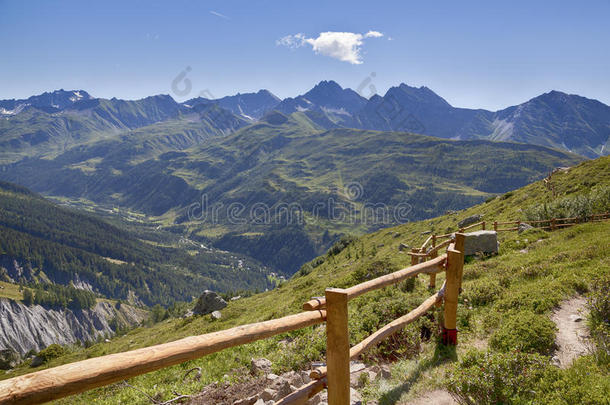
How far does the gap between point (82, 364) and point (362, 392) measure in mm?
6032

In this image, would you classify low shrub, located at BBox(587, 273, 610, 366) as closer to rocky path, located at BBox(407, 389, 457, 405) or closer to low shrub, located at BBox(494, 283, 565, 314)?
low shrub, located at BBox(494, 283, 565, 314)

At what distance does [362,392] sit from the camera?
7.21 metres

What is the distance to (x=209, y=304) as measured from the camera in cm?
4522

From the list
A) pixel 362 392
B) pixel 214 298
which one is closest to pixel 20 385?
pixel 362 392

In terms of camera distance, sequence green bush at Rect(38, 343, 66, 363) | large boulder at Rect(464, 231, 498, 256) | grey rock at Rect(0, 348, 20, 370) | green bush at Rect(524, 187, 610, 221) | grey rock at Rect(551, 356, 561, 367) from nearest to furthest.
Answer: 1. grey rock at Rect(551, 356, 561, 367)
2. large boulder at Rect(464, 231, 498, 256)
3. green bush at Rect(524, 187, 610, 221)
4. green bush at Rect(38, 343, 66, 363)
5. grey rock at Rect(0, 348, 20, 370)

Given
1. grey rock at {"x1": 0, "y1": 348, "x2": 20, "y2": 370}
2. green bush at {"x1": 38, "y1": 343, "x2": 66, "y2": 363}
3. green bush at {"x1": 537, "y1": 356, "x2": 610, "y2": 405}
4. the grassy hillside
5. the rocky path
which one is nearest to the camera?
green bush at {"x1": 537, "y1": 356, "x2": 610, "y2": 405}

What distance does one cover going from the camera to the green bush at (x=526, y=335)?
25.9 ft

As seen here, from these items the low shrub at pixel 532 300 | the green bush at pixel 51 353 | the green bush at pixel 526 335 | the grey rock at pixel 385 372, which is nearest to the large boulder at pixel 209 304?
the green bush at pixel 51 353

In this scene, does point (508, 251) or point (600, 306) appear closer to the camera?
point (600, 306)

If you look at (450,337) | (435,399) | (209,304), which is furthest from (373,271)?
(209,304)

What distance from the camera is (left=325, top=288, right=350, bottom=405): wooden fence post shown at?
511cm

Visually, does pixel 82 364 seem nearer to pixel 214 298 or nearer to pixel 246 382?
pixel 246 382

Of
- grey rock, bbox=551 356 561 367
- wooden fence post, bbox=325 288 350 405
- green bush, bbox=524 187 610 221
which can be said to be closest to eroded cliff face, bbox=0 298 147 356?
green bush, bbox=524 187 610 221

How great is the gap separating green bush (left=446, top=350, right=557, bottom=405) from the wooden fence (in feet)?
5.49
